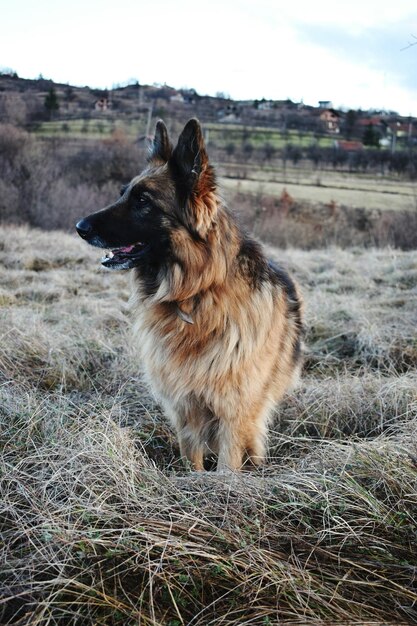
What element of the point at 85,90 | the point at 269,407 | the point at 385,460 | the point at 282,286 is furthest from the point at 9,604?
the point at 85,90

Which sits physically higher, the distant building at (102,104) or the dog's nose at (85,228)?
the distant building at (102,104)

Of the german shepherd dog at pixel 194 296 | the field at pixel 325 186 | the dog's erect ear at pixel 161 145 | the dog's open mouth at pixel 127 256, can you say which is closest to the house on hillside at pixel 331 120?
the field at pixel 325 186

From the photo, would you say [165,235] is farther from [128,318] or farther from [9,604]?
[128,318]

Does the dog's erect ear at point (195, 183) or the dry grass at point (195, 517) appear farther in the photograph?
the dog's erect ear at point (195, 183)

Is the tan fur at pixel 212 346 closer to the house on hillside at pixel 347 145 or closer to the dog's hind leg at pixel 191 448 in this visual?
the dog's hind leg at pixel 191 448

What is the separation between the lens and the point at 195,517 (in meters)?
2.24

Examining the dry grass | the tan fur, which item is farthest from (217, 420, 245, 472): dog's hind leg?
the dry grass

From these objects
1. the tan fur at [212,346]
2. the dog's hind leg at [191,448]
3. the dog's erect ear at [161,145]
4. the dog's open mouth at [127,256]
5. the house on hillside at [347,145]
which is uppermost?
the house on hillside at [347,145]

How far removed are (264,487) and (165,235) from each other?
4.99ft

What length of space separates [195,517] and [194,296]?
52.5 inches

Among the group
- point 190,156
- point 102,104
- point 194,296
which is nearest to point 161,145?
point 190,156

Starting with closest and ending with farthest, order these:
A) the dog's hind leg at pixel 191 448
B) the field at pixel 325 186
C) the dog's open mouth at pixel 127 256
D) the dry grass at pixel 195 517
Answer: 1. the dry grass at pixel 195 517
2. the dog's open mouth at pixel 127 256
3. the dog's hind leg at pixel 191 448
4. the field at pixel 325 186

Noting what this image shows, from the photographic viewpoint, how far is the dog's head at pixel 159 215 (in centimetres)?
302

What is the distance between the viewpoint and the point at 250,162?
42.5m
